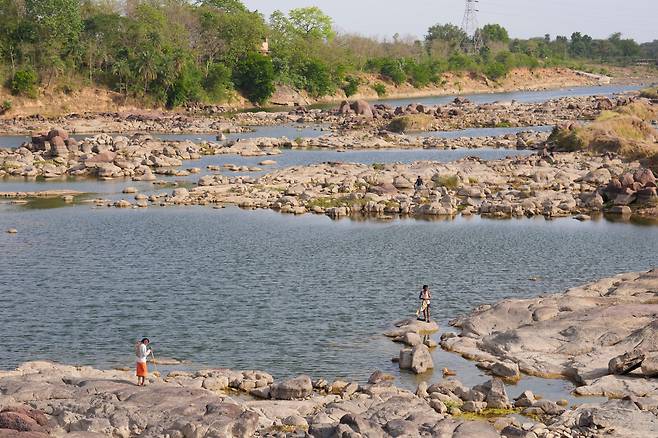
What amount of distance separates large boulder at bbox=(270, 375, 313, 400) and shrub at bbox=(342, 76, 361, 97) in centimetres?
15691

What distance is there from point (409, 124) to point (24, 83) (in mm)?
52424

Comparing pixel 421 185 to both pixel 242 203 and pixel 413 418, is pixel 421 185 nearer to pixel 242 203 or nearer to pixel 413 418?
pixel 242 203

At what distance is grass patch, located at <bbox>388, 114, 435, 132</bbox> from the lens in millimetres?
117188

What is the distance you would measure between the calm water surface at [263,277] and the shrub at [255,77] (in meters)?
93.9

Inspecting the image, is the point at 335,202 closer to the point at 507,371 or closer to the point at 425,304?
the point at 425,304

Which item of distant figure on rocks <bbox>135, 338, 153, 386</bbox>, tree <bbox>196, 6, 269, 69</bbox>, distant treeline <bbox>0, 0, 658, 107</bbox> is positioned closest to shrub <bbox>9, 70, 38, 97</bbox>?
distant treeline <bbox>0, 0, 658, 107</bbox>

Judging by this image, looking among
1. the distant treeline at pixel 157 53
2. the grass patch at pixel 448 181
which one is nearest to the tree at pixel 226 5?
the distant treeline at pixel 157 53

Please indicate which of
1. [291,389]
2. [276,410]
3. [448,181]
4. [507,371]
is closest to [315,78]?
[448,181]

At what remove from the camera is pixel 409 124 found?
11719cm

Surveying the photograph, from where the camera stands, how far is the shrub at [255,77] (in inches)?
6156

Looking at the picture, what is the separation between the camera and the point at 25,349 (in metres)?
34.5

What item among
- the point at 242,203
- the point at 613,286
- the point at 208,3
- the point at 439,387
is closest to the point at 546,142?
the point at 242,203

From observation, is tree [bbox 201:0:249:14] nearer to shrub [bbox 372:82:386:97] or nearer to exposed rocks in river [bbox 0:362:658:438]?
shrub [bbox 372:82:386:97]

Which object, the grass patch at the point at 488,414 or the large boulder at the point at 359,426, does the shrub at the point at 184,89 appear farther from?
→ the large boulder at the point at 359,426
